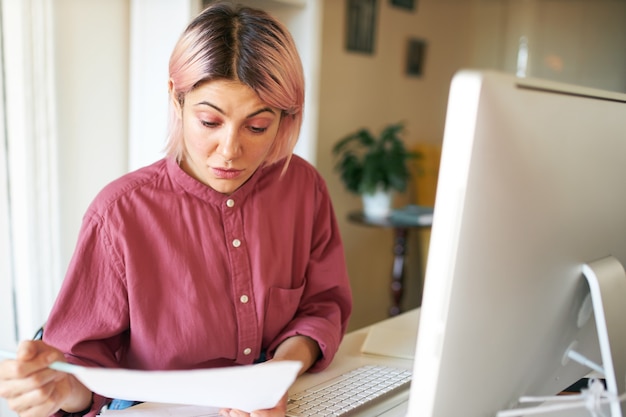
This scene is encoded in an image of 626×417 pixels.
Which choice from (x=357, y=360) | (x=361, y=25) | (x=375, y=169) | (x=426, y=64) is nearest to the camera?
(x=357, y=360)

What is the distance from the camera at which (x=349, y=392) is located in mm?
Answer: 951

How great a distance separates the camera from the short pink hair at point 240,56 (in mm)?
917

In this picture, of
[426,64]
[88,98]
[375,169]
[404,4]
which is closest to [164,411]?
[88,98]

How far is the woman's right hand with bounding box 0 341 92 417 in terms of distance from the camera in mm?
705

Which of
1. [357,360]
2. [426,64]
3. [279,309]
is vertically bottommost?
[357,360]

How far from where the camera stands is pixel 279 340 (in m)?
1.08

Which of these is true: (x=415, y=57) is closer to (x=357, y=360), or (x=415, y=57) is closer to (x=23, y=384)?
(x=357, y=360)

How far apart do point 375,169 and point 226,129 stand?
1.95m

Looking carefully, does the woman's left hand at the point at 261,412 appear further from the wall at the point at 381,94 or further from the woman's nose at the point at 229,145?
the wall at the point at 381,94

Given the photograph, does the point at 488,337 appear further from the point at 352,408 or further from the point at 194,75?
the point at 194,75

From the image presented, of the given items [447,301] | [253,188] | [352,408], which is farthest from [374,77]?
[447,301]

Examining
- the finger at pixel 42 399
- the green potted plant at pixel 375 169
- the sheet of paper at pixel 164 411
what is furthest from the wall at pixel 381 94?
the finger at pixel 42 399

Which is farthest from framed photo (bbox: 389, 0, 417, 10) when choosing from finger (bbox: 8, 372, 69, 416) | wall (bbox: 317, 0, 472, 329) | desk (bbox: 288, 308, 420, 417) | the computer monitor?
finger (bbox: 8, 372, 69, 416)

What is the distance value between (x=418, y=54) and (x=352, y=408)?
2863mm
